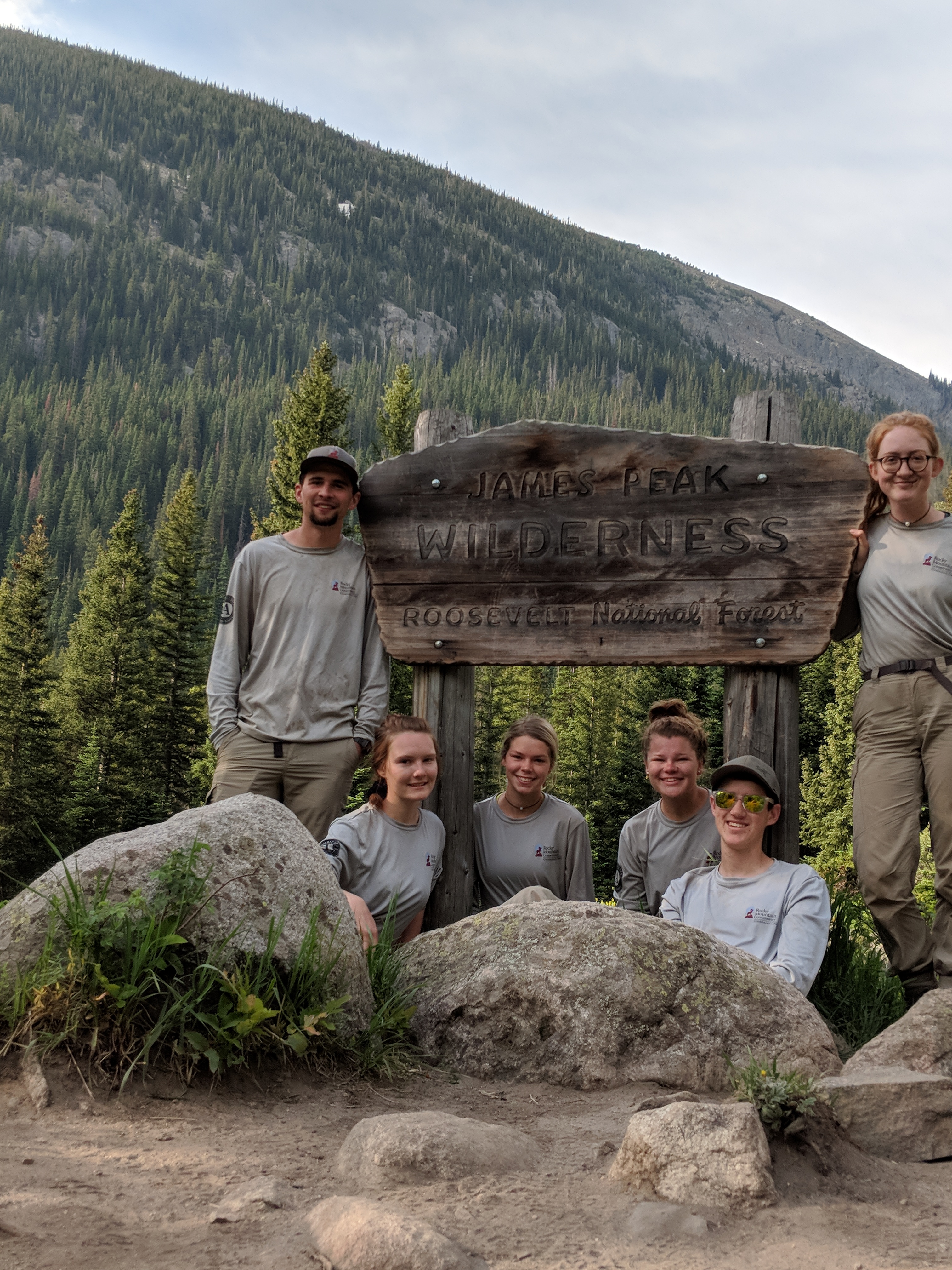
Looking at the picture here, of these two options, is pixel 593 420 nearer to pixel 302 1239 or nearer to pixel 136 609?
pixel 136 609

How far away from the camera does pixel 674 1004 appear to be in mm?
3643

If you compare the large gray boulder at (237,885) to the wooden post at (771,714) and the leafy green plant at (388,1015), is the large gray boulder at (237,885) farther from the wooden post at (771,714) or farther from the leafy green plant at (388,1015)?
the wooden post at (771,714)

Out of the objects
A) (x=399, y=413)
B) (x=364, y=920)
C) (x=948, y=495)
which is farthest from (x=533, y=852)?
(x=948, y=495)

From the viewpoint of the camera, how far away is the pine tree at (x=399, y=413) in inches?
1315

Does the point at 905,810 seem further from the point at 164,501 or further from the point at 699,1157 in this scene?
the point at 164,501

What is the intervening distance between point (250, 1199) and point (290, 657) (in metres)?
2.99

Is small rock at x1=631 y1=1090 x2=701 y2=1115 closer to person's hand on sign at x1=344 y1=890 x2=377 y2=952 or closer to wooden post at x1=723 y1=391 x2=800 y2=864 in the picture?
person's hand on sign at x1=344 y1=890 x2=377 y2=952

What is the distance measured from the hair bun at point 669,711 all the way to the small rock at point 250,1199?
314 centimetres

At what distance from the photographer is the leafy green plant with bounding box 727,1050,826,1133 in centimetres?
254

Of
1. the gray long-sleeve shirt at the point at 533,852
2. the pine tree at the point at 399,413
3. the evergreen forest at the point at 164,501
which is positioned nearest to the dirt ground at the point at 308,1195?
the evergreen forest at the point at 164,501

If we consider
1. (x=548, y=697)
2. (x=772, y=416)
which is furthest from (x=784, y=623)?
(x=548, y=697)

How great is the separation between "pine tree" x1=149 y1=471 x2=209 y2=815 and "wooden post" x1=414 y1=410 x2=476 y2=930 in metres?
36.6

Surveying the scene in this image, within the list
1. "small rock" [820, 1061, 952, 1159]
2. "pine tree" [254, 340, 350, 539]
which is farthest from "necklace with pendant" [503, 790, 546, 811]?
"pine tree" [254, 340, 350, 539]

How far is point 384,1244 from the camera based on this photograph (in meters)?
2.03
